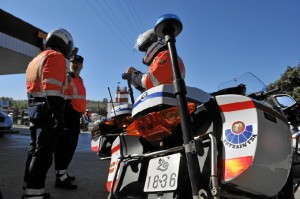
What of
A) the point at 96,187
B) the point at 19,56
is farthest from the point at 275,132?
the point at 19,56

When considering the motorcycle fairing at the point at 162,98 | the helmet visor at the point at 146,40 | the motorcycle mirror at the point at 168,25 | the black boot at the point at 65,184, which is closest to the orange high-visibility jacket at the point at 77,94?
the black boot at the point at 65,184

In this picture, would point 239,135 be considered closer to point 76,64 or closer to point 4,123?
point 76,64

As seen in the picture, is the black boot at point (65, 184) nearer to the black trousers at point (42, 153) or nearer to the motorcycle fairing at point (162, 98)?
the black trousers at point (42, 153)

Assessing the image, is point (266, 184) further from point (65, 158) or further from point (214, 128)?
point (65, 158)

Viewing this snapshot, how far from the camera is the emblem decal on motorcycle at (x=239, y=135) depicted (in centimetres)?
179

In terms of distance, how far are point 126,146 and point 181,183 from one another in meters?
0.77

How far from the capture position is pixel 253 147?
175 centimetres

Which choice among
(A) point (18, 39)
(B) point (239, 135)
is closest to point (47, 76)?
(B) point (239, 135)

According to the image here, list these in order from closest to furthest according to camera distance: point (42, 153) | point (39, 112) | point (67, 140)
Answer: point (42, 153), point (39, 112), point (67, 140)

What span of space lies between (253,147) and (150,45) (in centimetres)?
173

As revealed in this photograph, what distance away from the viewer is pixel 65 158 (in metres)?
A: 4.42

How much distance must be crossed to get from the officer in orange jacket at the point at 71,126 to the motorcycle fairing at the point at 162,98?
7.88 feet

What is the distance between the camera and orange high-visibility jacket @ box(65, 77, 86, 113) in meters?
4.79

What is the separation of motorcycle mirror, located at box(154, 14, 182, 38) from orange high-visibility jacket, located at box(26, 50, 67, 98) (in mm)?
1810
